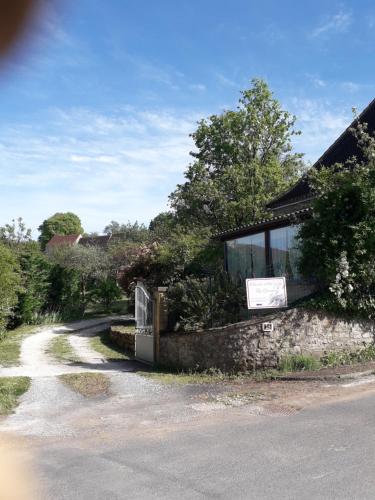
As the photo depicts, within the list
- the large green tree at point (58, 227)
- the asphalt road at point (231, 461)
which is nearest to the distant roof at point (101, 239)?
the large green tree at point (58, 227)

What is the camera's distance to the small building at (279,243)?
12891 millimetres

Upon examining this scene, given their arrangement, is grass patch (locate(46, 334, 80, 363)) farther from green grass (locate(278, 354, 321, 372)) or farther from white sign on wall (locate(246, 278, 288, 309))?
green grass (locate(278, 354, 321, 372))

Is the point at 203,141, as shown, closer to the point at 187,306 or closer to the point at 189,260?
the point at 189,260

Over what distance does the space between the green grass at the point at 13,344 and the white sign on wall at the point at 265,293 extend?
6.71 metres

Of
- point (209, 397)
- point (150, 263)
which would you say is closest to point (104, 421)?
point (209, 397)

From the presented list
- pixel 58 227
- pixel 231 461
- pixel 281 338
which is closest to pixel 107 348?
pixel 281 338

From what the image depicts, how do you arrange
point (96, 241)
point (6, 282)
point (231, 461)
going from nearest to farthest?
point (231, 461) < point (6, 282) < point (96, 241)

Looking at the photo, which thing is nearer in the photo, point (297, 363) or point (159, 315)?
point (297, 363)


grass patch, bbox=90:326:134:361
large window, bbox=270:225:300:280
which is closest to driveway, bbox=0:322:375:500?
large window, bbox=270:225:300:280

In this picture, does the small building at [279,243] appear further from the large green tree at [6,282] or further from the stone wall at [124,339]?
the large green tree at [6,282]

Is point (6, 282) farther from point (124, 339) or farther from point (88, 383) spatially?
point (88, 383)

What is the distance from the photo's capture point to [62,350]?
16.6 m

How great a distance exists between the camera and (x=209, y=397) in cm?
886

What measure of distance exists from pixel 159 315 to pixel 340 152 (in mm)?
10775
